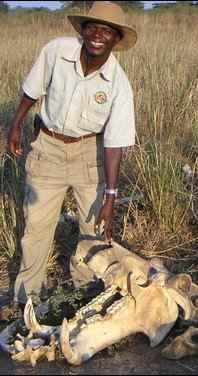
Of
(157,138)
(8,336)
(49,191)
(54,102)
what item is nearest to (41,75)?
(54,102)

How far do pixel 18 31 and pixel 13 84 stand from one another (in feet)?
11.8

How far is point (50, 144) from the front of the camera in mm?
3684

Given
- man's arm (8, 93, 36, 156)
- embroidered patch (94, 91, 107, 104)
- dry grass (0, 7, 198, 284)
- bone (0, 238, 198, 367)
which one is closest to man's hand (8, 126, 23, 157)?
man's arm (8, 93, 36, 156)

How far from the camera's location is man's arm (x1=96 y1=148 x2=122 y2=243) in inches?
142

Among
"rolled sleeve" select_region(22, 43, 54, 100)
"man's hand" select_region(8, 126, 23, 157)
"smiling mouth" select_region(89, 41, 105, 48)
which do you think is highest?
"smiling mouth" select_region(89, 41, 105, 48)

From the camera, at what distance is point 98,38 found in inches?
134

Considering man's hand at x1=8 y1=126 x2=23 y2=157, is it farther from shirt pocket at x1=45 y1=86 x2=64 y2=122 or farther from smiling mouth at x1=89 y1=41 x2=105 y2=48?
smiling mouth at x1=89 y1=41 x2=105 y2=48

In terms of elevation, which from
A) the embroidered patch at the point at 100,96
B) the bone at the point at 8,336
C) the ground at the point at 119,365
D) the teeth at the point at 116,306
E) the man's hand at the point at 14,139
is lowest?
the ground at the point at 119,365

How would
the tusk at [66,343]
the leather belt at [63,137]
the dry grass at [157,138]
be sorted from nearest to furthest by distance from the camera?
the tusk at [66,343] < the leather belt at [63,137] < the dry grass at [157,138]

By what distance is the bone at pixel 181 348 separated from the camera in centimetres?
300

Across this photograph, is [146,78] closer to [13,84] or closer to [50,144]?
[13,84]

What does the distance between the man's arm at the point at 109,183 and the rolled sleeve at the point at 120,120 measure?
0.06m

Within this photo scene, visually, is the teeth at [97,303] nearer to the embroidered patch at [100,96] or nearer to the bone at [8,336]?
the bone at [8,336]

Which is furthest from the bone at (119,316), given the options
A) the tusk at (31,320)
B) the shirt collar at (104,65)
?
the shirt collar at (104,65)
